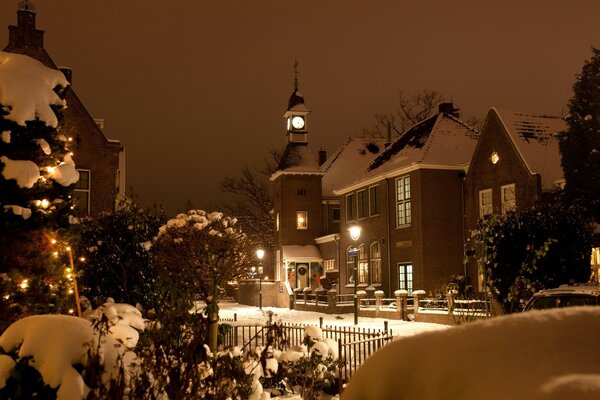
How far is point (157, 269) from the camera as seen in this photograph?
19.1 metres

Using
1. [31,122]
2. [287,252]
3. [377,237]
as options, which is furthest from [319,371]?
[287,252]

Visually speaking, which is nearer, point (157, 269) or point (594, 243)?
point (157, 269)

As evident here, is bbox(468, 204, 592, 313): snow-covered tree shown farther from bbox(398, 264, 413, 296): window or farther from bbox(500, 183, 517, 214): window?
bbox(398, 264, 413, 296): window

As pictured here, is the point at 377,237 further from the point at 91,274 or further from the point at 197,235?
the point at 91,274

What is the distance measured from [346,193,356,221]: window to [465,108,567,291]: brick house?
33.8ft

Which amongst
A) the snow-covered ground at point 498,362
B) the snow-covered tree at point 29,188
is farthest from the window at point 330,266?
the snow-covered ground at point 498,362

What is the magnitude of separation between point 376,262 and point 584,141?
57.3 feet

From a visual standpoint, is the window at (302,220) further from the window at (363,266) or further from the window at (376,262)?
the window at (376,262)

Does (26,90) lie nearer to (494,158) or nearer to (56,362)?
(56,362)

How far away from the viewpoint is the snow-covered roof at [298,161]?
159 feet

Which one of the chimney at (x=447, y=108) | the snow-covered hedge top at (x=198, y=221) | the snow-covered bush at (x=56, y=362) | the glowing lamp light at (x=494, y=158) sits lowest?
the snow-covered bush at (x=56, y=362)

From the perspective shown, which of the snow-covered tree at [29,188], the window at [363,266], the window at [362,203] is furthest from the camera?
the window at [362,203]

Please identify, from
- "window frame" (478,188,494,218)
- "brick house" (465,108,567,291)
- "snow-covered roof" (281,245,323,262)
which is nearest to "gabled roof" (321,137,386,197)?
"snow-covered roof" (281,245,323,262)

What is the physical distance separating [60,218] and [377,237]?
3018 cm
